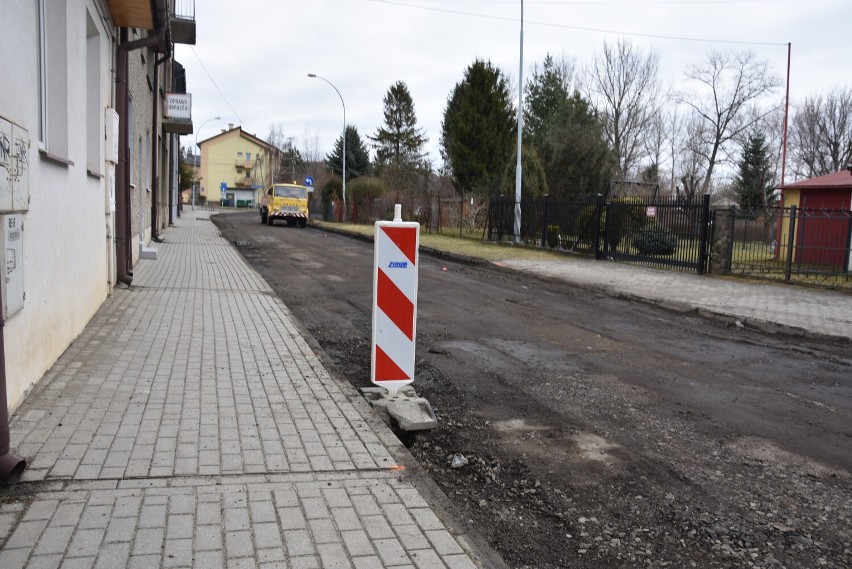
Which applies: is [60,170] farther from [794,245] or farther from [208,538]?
[794,245]

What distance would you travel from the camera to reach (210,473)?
12.9ft

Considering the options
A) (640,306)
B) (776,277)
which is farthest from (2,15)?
(776,277)

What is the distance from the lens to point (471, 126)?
45562 mm

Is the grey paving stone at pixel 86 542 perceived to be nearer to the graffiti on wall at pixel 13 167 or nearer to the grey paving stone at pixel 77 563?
the grey paving stone at pixel 77 563

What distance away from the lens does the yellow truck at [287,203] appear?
38625 millimetres

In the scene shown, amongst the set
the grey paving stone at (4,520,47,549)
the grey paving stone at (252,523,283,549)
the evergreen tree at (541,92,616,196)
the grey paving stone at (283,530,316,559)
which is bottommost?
the grey paving stone at (283,530,316,559)

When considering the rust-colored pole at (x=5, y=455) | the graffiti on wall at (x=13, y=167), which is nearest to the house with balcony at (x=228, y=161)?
the graffiti on wall at (x=13, y=167)

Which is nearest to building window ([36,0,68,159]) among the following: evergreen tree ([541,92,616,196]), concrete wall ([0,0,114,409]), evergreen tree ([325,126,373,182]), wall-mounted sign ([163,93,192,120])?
concrete wall ([0,0,114,409])

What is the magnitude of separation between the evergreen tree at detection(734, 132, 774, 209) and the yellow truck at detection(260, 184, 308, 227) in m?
27.8

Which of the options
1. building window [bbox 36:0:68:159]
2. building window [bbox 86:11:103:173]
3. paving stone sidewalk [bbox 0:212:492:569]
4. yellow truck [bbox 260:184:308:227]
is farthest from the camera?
yellow truck [bbox 260:184:308:227]

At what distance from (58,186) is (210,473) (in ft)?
11.4

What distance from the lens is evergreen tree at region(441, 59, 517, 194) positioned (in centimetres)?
4538

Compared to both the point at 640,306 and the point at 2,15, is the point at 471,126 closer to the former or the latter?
the point at 640,306

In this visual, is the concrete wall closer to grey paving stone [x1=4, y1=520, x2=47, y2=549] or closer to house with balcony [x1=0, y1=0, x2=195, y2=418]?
house with balcony [x1=0, y1=0, x2=195, y2=418]
